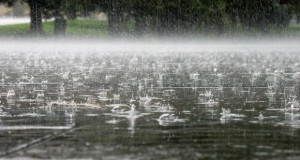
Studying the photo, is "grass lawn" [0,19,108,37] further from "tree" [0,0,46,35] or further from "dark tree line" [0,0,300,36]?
"dark tree line" [0,0,300,36]

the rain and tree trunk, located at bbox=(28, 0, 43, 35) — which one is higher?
tree trunk, located at bbox=(28, 0, 43, 35)

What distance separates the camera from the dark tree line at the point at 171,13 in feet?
176

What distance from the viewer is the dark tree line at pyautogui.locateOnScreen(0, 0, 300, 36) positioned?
5356 centimetres

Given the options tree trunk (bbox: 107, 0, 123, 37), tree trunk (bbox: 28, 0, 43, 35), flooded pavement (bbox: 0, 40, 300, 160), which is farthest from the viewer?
tree trunk (bbox: 28, 0, 43, 35)

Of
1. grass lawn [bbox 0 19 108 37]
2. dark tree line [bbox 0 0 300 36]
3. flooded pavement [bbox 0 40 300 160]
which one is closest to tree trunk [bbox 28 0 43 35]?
dark tree line [bbox 0 0 300 36]

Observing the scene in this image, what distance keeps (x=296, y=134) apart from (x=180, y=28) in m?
52.9

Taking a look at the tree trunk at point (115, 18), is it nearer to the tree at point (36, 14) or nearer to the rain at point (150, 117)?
the tree at point (36, 14)

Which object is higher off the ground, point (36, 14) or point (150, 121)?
point (36, 14)

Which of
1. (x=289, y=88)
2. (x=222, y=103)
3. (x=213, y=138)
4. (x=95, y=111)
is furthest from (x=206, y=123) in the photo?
(x=289, y=88)

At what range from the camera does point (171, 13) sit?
188 ft

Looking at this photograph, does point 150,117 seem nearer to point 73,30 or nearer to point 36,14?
point 36,14

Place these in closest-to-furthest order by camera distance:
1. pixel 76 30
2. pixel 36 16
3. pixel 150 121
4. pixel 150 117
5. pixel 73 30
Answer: pixel 150 121 < pixel 150 117 < pixel 36 16 < pixel 73 30 < pixel 76 30

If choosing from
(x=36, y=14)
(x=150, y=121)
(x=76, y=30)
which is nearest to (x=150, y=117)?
(x=150, y=121)

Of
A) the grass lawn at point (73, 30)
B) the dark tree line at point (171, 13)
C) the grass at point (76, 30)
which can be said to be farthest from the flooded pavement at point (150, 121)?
the grass lawn at point (73, 30)
